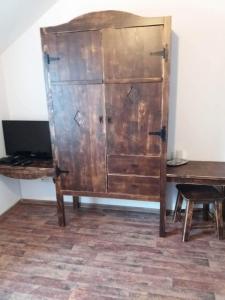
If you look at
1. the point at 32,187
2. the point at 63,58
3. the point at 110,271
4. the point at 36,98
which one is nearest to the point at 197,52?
the point at 63,58

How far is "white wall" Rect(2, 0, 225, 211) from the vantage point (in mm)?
2381

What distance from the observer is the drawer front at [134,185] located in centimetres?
235

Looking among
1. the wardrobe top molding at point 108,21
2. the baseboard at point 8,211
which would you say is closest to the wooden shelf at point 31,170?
the baseboard at point 8,211

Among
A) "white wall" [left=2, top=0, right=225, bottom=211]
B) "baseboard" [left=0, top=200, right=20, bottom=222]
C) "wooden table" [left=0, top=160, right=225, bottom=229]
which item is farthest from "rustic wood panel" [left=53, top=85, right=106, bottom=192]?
"baseboard" [left=0, top=200, right=20, bottom=222]

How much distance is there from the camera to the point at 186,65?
98.2 inches

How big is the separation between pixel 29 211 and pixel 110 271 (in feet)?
4.80

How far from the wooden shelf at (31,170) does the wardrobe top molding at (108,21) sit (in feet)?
4.29

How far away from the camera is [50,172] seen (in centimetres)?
256

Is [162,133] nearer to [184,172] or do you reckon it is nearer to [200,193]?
[184,172]

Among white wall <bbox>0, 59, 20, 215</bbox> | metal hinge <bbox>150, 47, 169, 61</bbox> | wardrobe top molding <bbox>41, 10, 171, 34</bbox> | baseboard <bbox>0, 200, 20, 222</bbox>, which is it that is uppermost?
wardrobe top molding <bbox>41, 10, 171, 34</bbox>

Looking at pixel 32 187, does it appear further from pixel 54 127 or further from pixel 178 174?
pixel 178 174

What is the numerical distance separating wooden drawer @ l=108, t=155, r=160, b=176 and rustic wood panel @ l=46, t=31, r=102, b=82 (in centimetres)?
75

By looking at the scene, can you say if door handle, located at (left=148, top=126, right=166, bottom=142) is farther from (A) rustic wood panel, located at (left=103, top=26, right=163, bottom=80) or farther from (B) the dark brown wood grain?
(B) the dark brown wood grain

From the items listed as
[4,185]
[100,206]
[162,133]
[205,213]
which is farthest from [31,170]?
[205,213]
